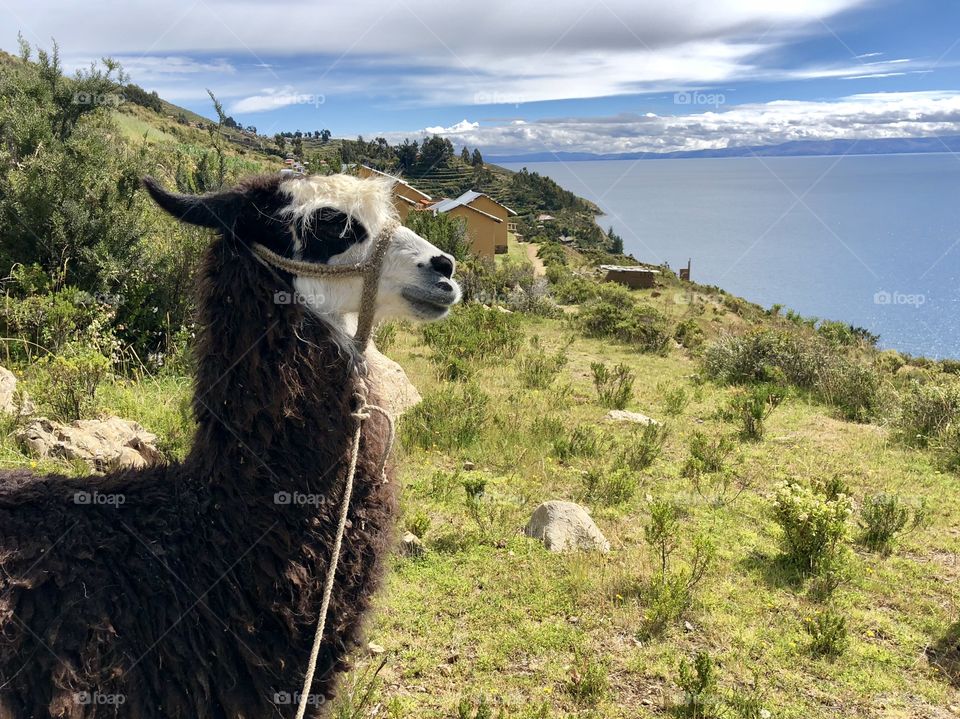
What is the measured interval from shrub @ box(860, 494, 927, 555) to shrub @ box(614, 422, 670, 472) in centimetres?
200

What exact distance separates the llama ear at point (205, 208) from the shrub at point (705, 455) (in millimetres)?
5689

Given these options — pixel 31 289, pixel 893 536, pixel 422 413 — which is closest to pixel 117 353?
pixel 31 289

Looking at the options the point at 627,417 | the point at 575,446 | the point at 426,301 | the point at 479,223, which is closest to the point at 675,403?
the point at 627,417

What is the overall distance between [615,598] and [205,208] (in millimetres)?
3524

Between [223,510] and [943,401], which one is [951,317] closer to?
[943,401]

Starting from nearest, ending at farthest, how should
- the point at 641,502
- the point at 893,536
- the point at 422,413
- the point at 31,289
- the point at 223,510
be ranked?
1. the point at 223,510
2. the point at 893,536
3. the point at 641,502
4. the point at 31,289
5. the point at 422,413

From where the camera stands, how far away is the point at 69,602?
1672 millimetres

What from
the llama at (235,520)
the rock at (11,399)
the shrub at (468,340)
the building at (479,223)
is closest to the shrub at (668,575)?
the llama at (235,520)

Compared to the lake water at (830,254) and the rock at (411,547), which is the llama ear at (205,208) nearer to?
the rock at (411,547)

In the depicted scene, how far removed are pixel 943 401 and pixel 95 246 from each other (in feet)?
35.8

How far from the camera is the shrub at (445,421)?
6703 millimetres

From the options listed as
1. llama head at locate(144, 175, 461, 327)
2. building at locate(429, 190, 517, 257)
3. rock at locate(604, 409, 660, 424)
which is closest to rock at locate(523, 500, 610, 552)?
llama head at locate(144, 175, 461, 327)

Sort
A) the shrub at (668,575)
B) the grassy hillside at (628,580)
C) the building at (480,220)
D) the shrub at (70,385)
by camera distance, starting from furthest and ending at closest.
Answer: the building at (480,220) → the shrub at (70,385) → the shrub at (668,575) → the grassy hillside at (628,580)

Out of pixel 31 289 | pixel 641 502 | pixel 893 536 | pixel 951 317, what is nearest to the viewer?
pixel 893 536
